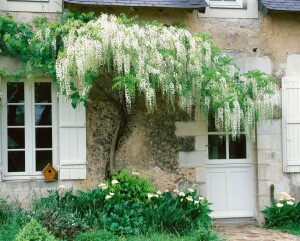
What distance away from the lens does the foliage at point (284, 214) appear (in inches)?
284

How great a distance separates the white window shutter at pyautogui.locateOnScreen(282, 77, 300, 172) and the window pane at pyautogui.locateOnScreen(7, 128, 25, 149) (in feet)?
11.8

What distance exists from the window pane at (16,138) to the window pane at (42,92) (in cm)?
46

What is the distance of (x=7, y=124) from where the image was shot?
6984 millimetres

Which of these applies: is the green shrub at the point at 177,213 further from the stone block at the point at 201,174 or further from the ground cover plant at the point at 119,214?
the stone block at the point at 201,174

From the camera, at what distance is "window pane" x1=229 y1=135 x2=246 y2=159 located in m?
7.73

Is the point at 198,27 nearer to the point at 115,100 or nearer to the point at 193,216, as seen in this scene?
the point at 115,100

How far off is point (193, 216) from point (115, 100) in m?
1.81

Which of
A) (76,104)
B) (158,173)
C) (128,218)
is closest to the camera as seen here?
(128,218)

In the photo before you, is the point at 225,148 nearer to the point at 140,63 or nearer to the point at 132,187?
the point at 132,187

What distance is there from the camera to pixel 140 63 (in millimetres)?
6188

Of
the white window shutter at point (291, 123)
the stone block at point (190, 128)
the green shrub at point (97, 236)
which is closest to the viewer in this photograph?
the green shrub at point (97, 236)

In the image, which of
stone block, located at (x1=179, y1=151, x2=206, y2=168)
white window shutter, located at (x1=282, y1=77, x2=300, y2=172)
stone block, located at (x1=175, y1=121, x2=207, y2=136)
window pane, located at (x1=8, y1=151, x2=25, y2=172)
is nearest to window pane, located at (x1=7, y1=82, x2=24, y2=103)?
window pane, located at (x1=8, y1=151, x2=25, y2=172)

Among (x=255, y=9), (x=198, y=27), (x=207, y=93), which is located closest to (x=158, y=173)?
(x=207, y=93)

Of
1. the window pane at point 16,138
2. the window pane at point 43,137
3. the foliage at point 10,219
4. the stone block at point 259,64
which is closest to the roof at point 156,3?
the stone block at point 259,64
